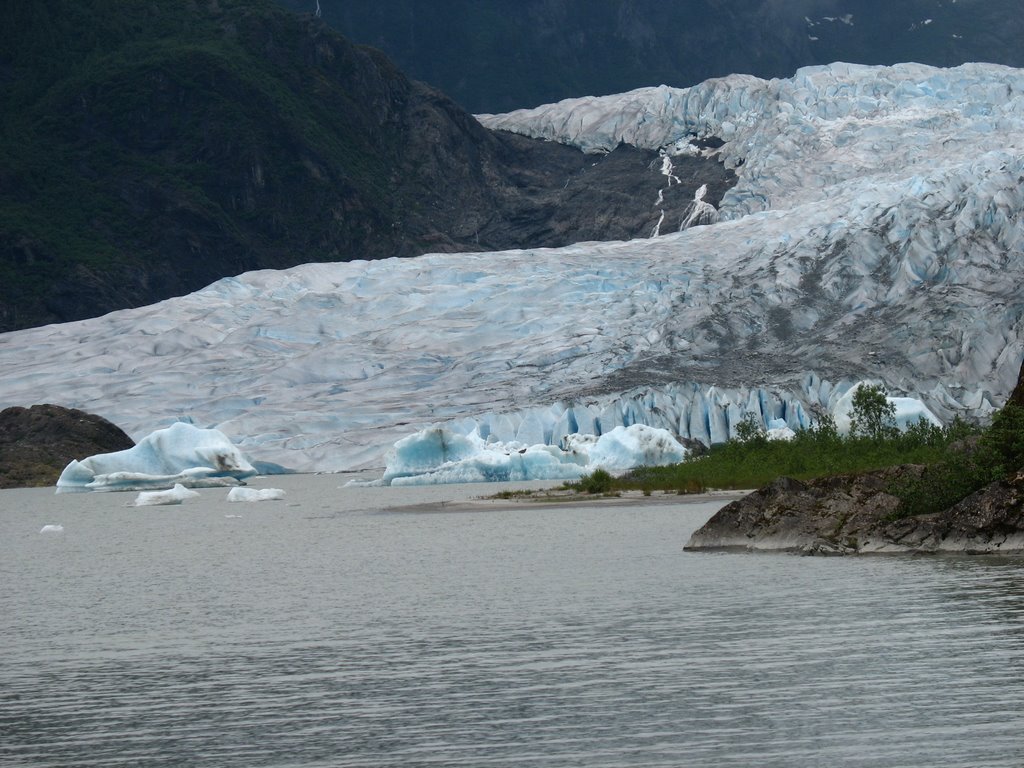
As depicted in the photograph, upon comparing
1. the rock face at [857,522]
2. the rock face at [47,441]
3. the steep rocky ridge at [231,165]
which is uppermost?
the steep rocky ridge at [231,165]

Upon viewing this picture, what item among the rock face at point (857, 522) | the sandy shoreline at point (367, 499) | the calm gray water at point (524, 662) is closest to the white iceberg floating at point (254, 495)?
the sandy shoreline at point (367, 499)

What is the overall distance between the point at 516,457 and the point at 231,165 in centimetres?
10337

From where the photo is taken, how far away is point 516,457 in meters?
51.0

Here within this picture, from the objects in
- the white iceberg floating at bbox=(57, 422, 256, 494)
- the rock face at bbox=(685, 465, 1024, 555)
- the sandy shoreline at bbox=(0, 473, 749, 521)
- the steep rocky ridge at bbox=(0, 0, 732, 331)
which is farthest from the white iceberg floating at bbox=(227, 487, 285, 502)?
the steep rocky ridge at bbox=(0, 0, 732, 331)

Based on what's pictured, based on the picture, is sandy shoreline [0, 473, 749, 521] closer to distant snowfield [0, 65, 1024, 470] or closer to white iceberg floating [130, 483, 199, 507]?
white iceberg floating [130, 483, 199, 507]

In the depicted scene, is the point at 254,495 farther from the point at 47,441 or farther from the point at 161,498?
the point at 47,441

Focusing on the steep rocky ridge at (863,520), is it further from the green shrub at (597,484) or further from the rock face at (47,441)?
the rock face at (47,441)

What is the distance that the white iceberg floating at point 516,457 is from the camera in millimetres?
50312

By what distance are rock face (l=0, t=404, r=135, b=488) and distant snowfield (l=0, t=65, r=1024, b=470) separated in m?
3.50

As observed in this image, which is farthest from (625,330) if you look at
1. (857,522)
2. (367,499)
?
(857,522)

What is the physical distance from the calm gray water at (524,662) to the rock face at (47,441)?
4503 cm

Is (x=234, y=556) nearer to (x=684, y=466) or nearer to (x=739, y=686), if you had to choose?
(x=739, y=686)

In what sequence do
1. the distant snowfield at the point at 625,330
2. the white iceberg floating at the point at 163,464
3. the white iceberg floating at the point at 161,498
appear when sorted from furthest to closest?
the distant snowfield at the point at 625,330 < the white iceberg floating at the point at 163,464 < the white iceberg floating at the point at 161,498

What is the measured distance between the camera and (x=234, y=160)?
147m
